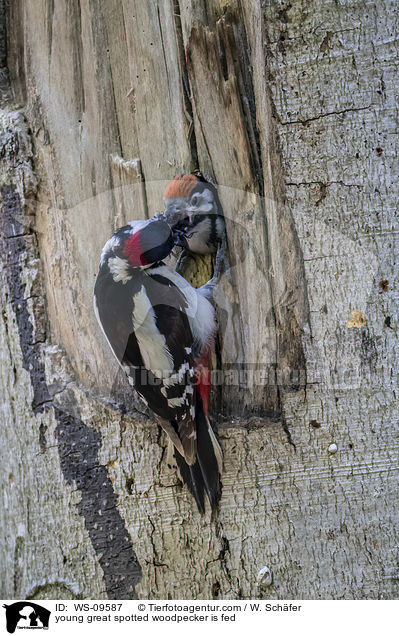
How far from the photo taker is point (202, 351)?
7.03ft

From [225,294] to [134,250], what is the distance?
0.31 meters

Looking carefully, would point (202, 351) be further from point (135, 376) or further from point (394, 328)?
point (394, 328)

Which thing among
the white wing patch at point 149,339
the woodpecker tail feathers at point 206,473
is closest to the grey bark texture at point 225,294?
the woodpecker tail feathers at point 206,473

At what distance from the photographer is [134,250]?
2.07m

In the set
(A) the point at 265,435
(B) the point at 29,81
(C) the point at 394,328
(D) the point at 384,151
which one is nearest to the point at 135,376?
(A) the point at 265,435

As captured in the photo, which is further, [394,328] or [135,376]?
[135,376]

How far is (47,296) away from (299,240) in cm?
89

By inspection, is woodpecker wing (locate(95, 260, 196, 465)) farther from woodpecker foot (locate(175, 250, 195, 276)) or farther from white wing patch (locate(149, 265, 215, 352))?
woodpecker foot (locate(175, 250, 195, 276))
